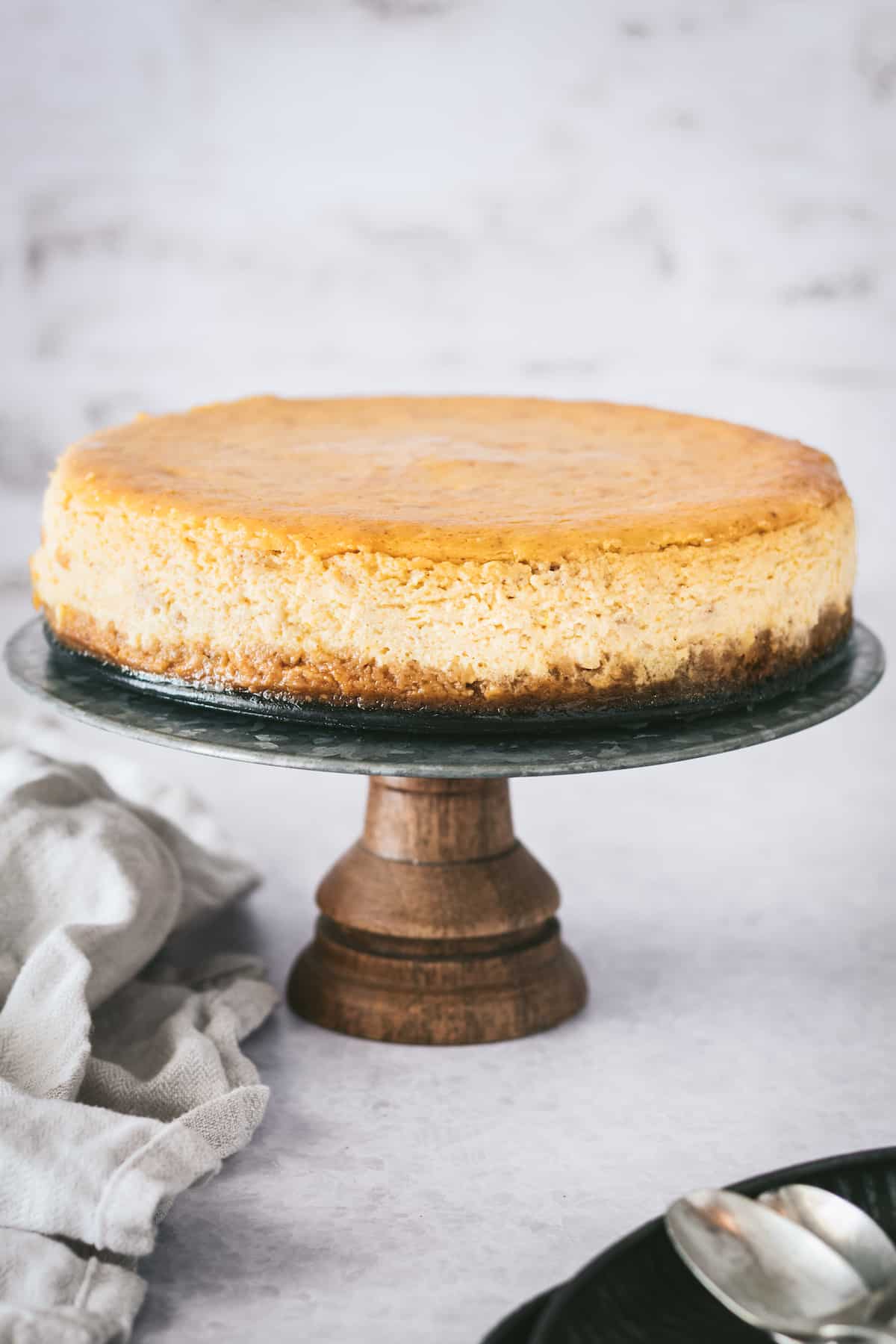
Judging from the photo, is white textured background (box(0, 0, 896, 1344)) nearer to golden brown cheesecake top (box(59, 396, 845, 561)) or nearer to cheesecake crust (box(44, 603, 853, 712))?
golden brown cheesecake top (box(59, 396, 845, 561))

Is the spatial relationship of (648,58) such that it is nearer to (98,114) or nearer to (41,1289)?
(98,114)

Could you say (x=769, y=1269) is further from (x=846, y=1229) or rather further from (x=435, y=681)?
(x=435, y=681)

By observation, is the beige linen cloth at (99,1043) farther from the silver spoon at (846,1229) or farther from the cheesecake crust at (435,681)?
the silver spoon at (846,1229)

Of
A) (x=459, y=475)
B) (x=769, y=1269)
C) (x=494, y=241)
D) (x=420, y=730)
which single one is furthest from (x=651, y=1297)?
(x=494, y=241)

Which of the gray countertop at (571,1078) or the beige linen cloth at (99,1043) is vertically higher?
the beige linen cloth at (99,1043)

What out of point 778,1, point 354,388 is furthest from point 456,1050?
point 778,1

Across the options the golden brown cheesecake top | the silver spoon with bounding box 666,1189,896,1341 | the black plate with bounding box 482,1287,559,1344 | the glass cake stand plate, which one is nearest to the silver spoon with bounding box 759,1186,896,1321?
the silver spoon with bounding box 666,1189,896,1341

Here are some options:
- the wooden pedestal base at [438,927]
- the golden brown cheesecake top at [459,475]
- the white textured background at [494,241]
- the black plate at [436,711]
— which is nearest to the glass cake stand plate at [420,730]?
the black plate at [436,711]
